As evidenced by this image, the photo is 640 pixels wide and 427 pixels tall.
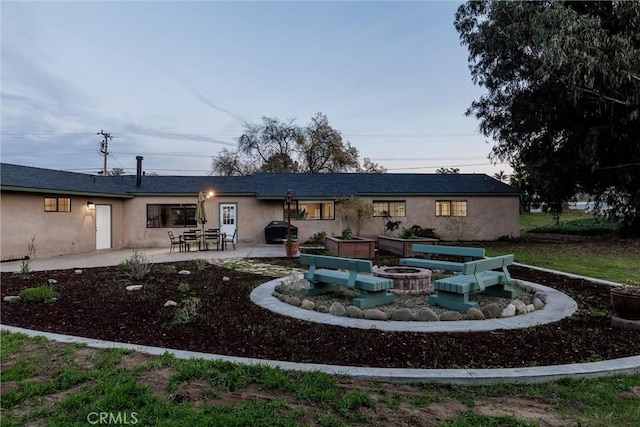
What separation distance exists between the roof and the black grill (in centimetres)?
134

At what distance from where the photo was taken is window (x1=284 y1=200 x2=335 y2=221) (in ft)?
60.0

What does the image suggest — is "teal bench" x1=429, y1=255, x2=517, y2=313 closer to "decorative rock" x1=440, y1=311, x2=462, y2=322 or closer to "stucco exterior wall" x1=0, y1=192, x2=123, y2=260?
"decorative rock" x1=440, y1=311, x2=462, y2=322

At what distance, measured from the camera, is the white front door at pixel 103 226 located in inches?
626

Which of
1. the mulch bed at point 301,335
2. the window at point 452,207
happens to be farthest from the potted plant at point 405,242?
the mulch bed at point 301,335

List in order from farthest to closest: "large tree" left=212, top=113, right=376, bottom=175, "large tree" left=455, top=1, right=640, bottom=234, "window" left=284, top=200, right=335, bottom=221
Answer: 1. "large tree" left=212, top=113, right=376, bottom=175
2. "window" left=284, top=200, right=335, bottom=221
3. "large tree" left=455, top=1, right=640, bottom=234

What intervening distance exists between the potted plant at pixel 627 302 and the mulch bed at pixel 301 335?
23cm

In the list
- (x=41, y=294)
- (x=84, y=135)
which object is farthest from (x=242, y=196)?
(x=84, y=135)

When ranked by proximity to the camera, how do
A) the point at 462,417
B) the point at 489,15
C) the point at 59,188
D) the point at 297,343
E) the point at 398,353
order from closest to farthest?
the point at 462,417 < the point at 398,353 < the point at 297,343 < the point at 59,188 < the point at 489,15

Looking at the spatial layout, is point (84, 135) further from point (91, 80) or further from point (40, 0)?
point (40, 0)

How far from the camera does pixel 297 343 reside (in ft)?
13.1

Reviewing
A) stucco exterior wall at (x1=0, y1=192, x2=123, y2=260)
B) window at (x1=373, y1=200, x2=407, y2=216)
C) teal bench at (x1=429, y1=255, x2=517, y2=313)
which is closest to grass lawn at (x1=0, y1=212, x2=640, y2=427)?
teal bench at (x1=429, y1=255, x2=517, y2=313)

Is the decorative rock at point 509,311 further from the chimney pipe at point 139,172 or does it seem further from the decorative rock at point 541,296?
the chimney pipe at point 139,172

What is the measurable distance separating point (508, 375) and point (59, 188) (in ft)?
51.1

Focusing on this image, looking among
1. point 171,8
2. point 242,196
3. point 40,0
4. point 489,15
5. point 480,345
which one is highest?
point 489,15
